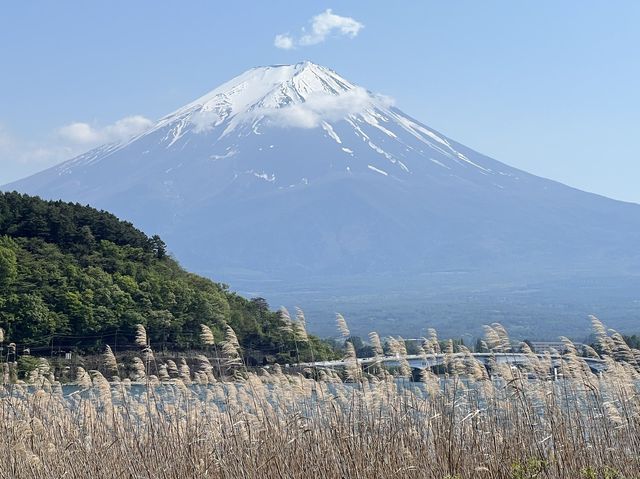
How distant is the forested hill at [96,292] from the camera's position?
25844 millimetres

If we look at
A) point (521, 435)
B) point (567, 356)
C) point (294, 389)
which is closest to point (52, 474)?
point (294, 389)

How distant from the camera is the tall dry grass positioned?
5.80 metres

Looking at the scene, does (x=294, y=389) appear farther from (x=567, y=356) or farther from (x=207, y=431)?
(x=567, y=356)

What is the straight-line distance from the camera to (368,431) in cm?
625

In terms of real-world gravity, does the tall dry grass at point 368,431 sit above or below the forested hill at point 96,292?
below

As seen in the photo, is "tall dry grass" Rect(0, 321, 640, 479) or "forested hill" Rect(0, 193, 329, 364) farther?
"forested hill" Rect(0, 193, 329, 364)

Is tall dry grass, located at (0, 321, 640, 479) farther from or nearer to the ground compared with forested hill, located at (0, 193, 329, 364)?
nearer to the ground

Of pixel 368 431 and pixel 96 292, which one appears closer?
pixel 368 431

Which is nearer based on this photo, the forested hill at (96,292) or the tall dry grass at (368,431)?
the tall dry grass at (368,431)

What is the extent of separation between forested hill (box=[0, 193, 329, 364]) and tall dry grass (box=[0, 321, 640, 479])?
12455 mm

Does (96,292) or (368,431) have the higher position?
(96,292)

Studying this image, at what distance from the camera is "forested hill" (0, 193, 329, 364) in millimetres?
25844

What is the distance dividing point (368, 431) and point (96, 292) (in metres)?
22.6

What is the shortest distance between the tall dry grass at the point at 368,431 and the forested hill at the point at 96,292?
40.9 feet
